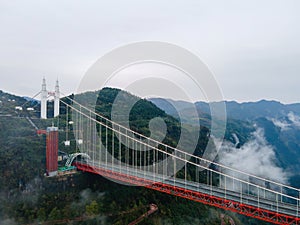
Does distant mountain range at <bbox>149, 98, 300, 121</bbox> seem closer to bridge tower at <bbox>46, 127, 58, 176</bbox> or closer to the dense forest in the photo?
the dense forest

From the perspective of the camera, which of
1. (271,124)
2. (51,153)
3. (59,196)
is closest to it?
(59,196)

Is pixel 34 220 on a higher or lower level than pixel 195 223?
higher

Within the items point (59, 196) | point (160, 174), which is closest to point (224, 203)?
point (160, 174)

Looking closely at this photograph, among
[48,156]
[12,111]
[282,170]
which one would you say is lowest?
[282,170]

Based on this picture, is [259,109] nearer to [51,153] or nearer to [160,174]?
[160,174]

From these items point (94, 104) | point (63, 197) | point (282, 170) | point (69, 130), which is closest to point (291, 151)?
point (282, 170)

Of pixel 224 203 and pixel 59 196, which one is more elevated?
pixel 224 203

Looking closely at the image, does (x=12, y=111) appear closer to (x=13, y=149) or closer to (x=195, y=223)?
(x=13, y=149)
